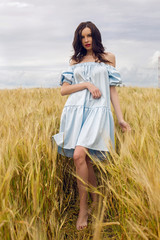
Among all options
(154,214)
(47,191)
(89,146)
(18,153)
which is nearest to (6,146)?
(18,153)

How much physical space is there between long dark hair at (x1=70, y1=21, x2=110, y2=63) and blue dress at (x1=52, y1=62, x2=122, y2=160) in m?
0.08

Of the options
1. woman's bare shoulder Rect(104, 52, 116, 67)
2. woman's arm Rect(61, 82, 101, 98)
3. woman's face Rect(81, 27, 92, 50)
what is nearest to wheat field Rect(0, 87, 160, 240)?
woman's arm Rect(61, 82, 101, 98)

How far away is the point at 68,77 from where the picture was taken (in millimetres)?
2051

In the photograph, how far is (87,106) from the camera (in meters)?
1.91

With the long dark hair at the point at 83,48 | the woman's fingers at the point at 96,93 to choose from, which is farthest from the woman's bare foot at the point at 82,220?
the long dark hair at the point at 83,48

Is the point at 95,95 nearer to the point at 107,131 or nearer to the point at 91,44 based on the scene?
the point at 107,131

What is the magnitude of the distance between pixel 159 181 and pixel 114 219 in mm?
576

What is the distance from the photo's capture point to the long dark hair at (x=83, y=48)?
2.09m

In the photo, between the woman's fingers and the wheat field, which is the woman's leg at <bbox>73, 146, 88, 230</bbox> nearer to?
the wheat field

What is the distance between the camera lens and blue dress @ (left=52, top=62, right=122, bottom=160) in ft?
5.82

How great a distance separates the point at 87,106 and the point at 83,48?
537 millimetres

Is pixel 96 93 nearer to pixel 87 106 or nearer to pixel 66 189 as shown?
pixel 87 106

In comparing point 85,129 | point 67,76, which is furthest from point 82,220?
point 67,76

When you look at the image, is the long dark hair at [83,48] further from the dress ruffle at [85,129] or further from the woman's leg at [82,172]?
the woman's leg at [82,172]
